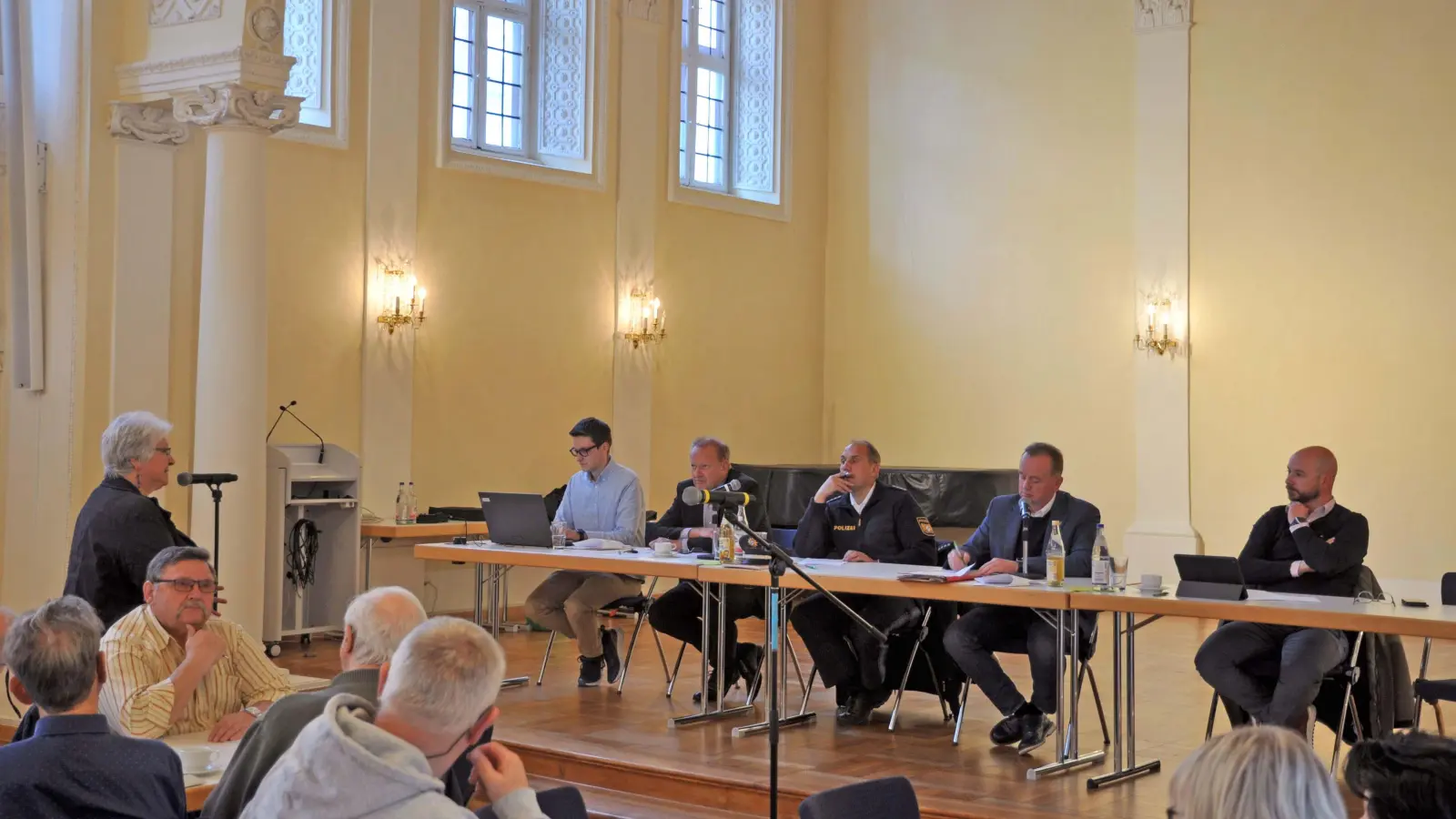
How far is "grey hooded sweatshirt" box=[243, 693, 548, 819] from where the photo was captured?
2.38 metres

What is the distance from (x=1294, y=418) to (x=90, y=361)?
7.85 metres

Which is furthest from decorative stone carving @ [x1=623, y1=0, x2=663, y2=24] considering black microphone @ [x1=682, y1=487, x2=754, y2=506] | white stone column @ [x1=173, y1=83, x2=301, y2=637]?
black microphone @ [x1=682, y1=487, x2=754, y2=506]

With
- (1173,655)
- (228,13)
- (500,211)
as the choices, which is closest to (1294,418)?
(1173,655)

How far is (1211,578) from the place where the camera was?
5547 millimetres

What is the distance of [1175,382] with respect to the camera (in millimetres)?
11117

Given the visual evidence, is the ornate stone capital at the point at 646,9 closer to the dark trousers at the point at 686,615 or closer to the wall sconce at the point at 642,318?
the wall sconce at the point at 642,318

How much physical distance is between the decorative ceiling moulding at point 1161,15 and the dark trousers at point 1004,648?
21.3 ft

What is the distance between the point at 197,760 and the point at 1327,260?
356 inches

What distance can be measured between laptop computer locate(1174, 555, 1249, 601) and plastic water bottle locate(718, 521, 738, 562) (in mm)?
1972

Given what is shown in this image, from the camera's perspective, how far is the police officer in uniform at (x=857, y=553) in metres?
6.59

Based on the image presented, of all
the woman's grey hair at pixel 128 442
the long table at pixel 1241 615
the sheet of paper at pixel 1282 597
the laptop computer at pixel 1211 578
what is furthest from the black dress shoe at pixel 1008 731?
the woman's grey hair at pixel 128 442

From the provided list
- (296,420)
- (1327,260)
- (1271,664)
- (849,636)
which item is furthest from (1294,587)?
(296,420)

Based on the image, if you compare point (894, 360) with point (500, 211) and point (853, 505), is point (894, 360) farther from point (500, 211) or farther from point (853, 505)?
point (853, 505)

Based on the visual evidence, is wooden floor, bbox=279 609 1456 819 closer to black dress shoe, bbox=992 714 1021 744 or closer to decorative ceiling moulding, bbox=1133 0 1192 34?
black dress shoe, bbox=992 714 1021 744
